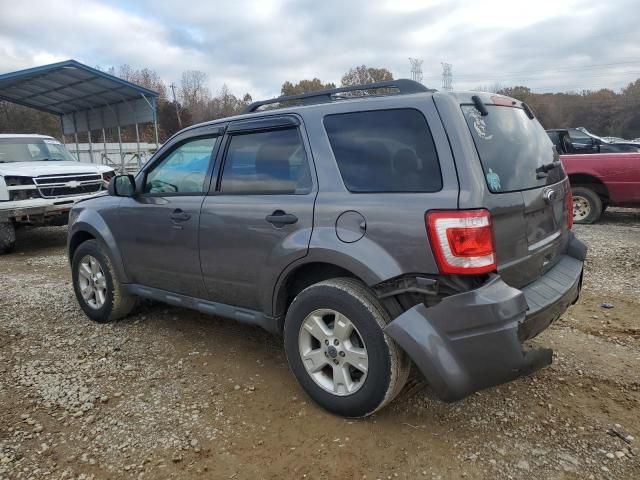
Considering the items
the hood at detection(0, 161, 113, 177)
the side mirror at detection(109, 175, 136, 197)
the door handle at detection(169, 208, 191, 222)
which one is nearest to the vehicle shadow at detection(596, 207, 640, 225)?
the door handle at detection(169, 208, 191, 222)

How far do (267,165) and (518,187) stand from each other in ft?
5.13

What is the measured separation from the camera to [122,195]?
165 inches

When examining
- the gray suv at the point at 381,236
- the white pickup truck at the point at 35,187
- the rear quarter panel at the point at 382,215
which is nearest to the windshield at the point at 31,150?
the white pickup truck at the point at 35,187

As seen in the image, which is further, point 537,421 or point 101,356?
point 101,356

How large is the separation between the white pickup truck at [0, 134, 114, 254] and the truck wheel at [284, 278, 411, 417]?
6.36 meters

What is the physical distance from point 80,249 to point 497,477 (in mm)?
4009

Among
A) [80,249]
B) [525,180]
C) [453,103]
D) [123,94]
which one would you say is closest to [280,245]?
[453,103]

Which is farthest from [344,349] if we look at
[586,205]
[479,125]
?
[586,205]

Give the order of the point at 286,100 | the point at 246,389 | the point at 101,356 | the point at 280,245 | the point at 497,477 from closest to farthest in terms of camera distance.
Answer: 1. the point at 497,477
2. the point at 280,245
3. the point at 246,389
4. the point at 286,100
5. the point at 101,356

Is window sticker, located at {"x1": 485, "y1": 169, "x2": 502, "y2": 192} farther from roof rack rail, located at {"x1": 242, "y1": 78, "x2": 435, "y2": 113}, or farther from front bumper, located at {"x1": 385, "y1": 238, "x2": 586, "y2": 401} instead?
roof rack rail, located at {"x1": 242, "y1": 78, "x2": 435, "y2": 113}

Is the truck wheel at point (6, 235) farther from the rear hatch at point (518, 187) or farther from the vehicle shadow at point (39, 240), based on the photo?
the rear hatch at point (518, 187)

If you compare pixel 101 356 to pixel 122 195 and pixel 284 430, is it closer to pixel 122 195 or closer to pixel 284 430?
pixel 122 195

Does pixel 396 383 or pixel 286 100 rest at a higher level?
pixel 286 100

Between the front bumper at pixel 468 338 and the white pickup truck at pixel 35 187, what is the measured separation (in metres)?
7.07
